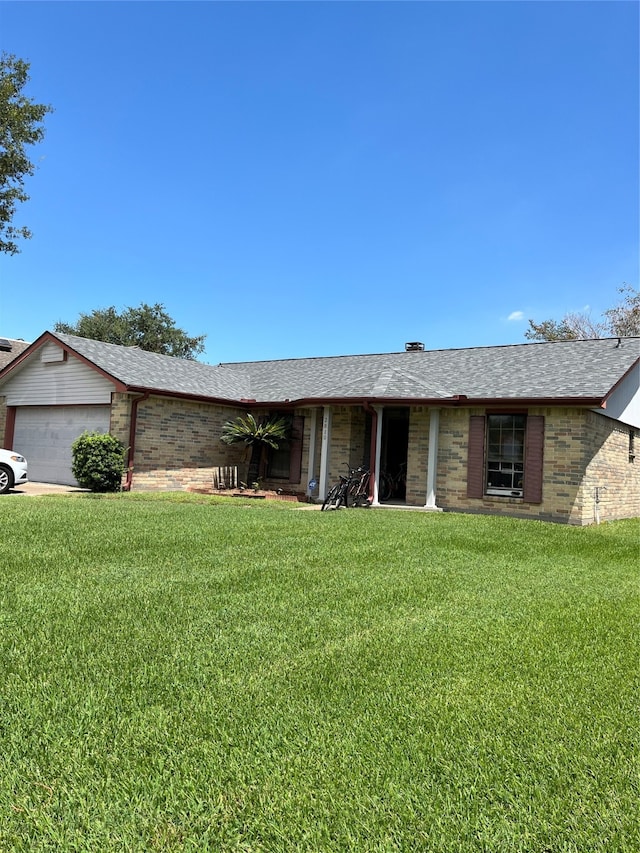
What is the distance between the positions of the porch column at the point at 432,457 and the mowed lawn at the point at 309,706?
6.83 m

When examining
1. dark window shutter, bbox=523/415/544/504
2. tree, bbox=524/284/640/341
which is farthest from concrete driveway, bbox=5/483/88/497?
tree, bbox=524/284/640/341

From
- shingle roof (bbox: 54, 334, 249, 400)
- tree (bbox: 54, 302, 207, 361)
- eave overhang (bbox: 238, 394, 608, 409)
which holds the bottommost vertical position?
Answer: eave overhang (bbox: 238, 394, 608, 409)

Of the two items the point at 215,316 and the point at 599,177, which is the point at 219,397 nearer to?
the point at 599,177

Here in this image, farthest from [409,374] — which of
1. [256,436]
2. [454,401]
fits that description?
[256,436]

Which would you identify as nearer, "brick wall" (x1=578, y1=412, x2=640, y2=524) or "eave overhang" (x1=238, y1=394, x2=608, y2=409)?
"eave overhang" (x1=238, y1=394, x2=608, y2=409)

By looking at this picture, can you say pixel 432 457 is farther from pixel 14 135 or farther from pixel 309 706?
pixel 14 135

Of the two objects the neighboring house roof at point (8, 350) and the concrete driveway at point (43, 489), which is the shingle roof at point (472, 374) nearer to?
the concrete driveway at point (43, 489)

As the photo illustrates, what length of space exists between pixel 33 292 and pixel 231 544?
23609 millimetres

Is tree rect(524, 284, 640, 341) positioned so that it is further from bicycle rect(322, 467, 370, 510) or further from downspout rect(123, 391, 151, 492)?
downspout rect(123, 391, 151, 492)

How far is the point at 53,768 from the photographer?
227 centimetres

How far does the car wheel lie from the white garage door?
6.76 feet

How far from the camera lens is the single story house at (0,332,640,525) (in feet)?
39.4

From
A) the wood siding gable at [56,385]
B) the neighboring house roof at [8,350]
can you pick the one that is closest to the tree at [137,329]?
the neighboring house roof at [8,350]

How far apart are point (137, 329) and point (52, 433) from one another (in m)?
26.9
